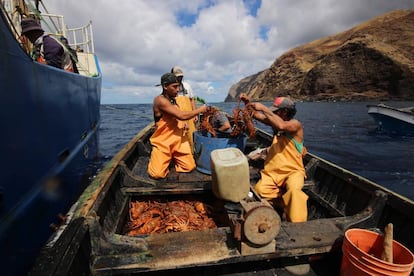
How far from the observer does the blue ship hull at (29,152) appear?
2965mm

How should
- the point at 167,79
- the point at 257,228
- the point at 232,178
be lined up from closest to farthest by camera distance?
the point at 257,228 < the point at 232,178 < the point at 167,79

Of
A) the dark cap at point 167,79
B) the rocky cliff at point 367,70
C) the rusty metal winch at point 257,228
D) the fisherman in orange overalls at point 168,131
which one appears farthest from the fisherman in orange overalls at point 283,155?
the rocky cliff at point 367,70

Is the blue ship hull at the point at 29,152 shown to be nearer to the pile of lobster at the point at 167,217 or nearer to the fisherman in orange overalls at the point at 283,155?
the pile of lobster at the point at 167,217

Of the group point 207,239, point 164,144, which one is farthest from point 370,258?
point 164,144

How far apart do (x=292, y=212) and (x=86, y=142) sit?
7.35 metres

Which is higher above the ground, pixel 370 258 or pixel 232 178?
pixel 232 178

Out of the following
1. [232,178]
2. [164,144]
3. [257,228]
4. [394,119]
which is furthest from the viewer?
[394,119]

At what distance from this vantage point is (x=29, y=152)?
140 inches

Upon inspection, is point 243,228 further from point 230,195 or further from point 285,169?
point 285,169

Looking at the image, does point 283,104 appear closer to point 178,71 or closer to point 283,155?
point 283,155

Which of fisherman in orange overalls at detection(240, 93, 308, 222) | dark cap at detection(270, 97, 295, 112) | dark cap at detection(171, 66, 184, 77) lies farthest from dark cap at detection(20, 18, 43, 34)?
dark cap at detection(270, 97, 295, 112)

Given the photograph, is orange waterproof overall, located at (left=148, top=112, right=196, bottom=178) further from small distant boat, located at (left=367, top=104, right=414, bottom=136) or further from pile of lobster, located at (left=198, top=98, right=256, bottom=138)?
small distant boat, located at (left=367, top=104, right=414, bottom=136)

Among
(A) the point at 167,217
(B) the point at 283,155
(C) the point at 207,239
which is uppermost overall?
(B) the point at 283,155

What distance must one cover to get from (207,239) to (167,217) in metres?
1.33
